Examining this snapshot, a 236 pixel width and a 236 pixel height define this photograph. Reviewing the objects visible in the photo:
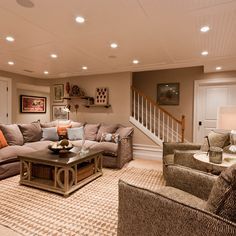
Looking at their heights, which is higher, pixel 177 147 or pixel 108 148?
pixel 177 147

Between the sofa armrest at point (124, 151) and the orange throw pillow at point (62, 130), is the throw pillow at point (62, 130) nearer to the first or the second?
the orange throw pillow at point (62, 130)

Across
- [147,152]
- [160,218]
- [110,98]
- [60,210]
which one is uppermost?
[110,98]

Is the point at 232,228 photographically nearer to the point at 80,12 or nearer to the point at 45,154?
the point at 80,12

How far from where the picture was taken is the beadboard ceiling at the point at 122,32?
1.98 m

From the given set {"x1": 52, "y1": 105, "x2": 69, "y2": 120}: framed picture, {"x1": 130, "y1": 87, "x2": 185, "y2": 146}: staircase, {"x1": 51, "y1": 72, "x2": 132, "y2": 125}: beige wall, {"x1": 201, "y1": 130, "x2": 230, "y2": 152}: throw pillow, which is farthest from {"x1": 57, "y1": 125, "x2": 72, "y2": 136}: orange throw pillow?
{"x1": 201, "y1": 130, "x2": 230, "y2": 152}: throw pillow

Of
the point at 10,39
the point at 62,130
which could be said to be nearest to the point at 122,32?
the point at 10,39

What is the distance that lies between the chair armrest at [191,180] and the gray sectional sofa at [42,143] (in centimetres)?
213

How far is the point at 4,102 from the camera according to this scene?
542 cm

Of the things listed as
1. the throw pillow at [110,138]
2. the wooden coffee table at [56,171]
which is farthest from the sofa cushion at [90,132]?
the wooden coffee table at [56,171]

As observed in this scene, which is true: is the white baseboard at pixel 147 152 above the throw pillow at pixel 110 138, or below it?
below

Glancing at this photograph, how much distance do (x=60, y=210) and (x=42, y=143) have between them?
221 cm

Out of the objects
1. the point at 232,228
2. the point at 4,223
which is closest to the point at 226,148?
the point at 232,228

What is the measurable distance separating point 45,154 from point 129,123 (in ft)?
8.69

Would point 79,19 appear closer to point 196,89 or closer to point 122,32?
point 122,32
